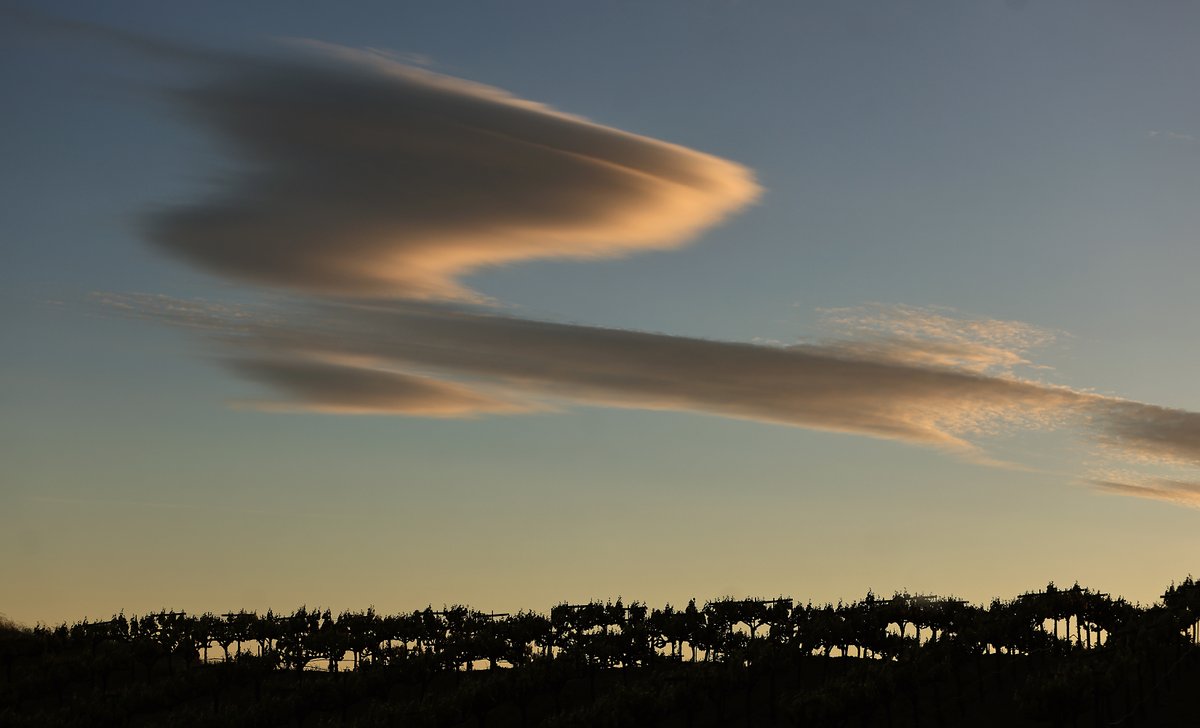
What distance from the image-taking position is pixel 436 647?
397 feet

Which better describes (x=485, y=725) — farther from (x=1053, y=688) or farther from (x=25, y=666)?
(x=25, y=666)

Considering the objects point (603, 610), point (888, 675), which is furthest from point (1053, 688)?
point (603, 610)

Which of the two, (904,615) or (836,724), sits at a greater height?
(904,615)

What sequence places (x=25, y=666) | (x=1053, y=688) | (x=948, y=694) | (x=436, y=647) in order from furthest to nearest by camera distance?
(x=25, y=666), (x=436, y=647), (x=948, y=694), (x=1053, y=688)

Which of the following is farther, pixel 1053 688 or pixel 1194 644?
pixel 1194 644

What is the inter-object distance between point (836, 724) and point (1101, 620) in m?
34.2

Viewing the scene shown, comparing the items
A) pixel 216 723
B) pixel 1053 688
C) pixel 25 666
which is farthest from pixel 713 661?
pixel 25 666

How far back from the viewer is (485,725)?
348ft

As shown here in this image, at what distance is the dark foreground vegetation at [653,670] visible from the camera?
9056 cm

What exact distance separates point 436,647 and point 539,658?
14.7 m

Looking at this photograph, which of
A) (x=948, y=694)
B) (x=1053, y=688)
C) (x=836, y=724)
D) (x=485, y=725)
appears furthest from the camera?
(x=485, y=725)

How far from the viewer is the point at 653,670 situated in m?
113

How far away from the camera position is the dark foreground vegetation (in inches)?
3565

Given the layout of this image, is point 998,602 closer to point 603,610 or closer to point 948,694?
point 948,694
